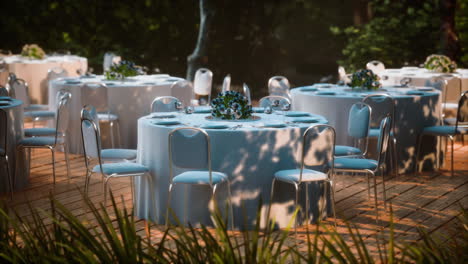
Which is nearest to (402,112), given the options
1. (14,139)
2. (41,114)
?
(14,139)

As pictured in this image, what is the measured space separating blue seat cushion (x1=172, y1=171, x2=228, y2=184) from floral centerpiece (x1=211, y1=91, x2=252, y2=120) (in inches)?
31.3

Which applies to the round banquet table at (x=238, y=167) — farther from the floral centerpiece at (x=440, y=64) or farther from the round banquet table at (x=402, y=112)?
the floral centerpiece at (x=440, y=64)

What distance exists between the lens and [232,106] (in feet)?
20.3

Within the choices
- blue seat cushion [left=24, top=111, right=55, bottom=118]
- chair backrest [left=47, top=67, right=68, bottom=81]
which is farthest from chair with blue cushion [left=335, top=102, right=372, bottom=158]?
chair backrest [left=47, top=67, right=68, bottom=81]

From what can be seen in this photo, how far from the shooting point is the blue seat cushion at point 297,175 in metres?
5.46

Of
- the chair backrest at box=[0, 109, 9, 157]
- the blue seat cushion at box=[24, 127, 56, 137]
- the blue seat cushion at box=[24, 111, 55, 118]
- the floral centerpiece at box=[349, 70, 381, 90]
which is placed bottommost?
the blue seat cushion at box=[24, 127, 56, 137]

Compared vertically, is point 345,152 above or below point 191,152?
below

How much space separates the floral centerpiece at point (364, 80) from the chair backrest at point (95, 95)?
2772mm

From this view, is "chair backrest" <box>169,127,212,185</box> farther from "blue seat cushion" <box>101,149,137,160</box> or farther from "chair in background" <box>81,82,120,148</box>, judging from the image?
"chair in background" <box>81,82,120,148</box>

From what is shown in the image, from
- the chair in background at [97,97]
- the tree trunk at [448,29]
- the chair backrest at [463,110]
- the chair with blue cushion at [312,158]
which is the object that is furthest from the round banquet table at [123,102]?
the tree trunk at [448,29]

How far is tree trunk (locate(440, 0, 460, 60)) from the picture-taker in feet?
41.7

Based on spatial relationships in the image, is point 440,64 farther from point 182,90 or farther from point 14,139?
point 14,139

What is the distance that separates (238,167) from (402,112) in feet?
9.08

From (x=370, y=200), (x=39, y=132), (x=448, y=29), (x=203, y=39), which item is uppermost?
(x=448, y=29)
